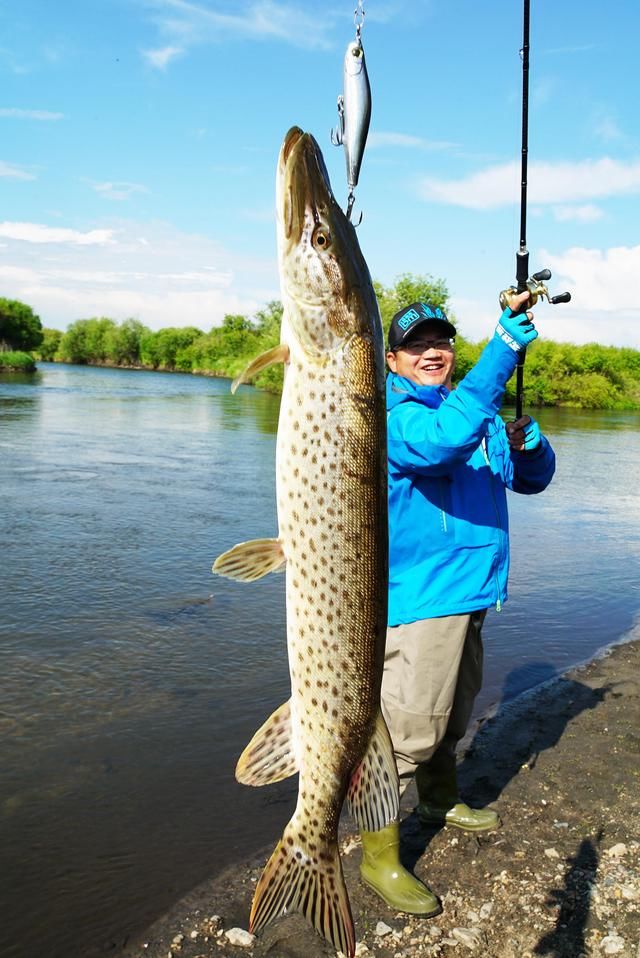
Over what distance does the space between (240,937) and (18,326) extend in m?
120

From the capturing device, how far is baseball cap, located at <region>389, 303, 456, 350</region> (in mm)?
4082

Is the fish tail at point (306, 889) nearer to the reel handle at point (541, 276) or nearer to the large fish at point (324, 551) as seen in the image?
the large fish at point (324, 551)

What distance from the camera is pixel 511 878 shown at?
4.07 metres

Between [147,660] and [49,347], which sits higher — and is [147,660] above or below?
below

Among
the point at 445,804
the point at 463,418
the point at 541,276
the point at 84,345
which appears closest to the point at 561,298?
the point at 541,276

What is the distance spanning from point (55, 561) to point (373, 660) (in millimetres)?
8262

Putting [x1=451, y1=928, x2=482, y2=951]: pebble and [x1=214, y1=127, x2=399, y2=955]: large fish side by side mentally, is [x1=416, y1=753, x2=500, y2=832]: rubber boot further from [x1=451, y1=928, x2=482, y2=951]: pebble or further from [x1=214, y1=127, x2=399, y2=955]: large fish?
[x1=214, y1=127, x2=399, y2=955]: large fish

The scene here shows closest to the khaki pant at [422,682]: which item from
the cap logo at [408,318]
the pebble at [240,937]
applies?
the pebble at [240,937]

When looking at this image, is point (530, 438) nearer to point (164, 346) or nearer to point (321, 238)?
point (321, 238)

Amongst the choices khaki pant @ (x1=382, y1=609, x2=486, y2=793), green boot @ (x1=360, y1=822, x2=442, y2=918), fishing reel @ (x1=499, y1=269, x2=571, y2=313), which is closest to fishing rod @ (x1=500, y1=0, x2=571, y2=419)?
fishing reel @ (x1=499, y1=269, x2=571, y2=313)

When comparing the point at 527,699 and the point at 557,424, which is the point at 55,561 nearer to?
the point at 527,699

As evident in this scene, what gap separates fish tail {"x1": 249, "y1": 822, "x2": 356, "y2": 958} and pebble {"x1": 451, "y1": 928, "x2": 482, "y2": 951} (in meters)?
1.22

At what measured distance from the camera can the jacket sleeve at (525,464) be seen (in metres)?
4.29

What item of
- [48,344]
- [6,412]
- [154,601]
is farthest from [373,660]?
[48,344]
